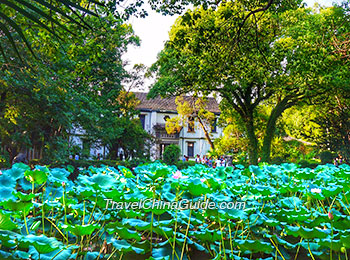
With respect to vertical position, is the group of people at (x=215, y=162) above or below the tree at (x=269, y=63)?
below

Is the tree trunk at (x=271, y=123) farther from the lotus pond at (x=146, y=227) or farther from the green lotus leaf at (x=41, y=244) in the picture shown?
the green lotus leaf at (x=41, y=244)

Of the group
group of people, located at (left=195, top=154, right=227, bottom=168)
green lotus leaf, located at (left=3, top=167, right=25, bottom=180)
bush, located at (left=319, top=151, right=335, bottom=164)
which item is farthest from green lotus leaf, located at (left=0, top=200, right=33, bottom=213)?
bush, located at (left=319, top=151, right=335, bottom=164)

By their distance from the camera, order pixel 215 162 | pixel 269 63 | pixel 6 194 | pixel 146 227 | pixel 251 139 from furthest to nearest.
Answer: pixel 251 139, pixel 215 162, pixel 269 63, pixel 6 194, pixel 146 227

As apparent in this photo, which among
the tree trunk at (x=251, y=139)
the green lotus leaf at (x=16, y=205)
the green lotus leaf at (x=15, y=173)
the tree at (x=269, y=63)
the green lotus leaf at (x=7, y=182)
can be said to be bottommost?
the green lotus leaf at (x=16, y=205)

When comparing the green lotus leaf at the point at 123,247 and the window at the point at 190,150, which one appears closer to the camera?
the green lotus leaf at the point at 123,247

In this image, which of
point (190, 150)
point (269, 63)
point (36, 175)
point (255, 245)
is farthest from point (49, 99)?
point (190, 150)

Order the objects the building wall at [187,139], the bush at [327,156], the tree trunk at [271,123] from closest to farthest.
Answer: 1. the tree trunk at [271,123]
2. the bush at [327,156]
3. the building wall at [187,139]

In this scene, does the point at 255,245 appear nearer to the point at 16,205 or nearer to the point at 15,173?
the point at 16,205

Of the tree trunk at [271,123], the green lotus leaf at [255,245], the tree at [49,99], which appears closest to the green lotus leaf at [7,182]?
the green lotus leaf at [255,245]

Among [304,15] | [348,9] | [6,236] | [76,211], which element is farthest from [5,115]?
[304,15]

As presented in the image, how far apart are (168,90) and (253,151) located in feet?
18.1

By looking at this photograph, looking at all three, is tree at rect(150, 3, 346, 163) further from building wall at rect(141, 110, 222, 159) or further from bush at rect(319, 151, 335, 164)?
building wall at rect(141, 110, 222, 159)

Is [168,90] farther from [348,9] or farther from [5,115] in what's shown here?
[348,9]

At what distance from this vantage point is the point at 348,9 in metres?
6.10
